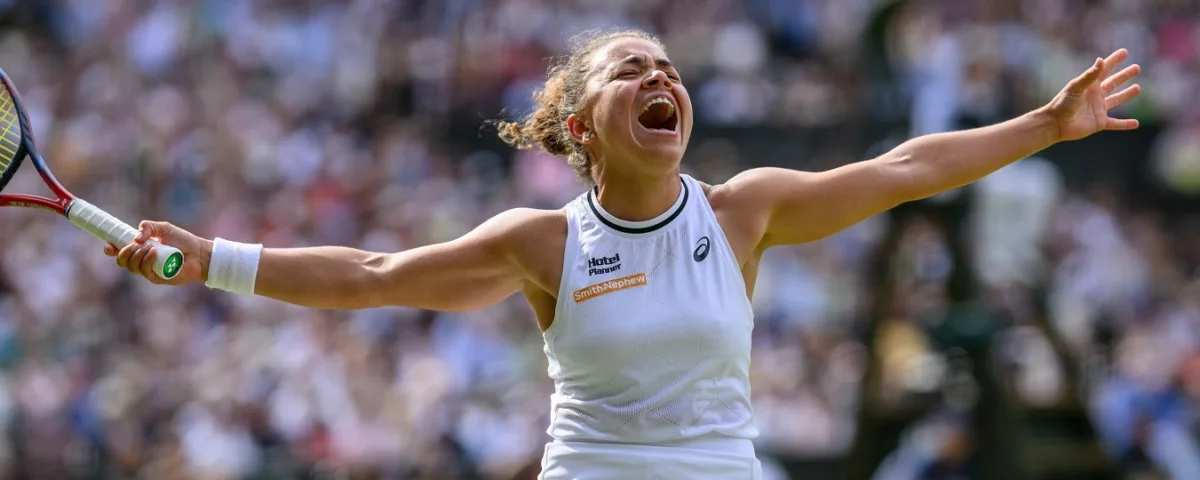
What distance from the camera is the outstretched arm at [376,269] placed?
14.7 feet

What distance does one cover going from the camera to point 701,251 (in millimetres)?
4402

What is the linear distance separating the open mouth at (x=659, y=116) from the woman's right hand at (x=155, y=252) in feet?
4.25

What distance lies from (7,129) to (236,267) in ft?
4.59

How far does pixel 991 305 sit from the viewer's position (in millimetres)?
9883

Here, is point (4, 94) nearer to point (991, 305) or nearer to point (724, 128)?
point (991, 305)

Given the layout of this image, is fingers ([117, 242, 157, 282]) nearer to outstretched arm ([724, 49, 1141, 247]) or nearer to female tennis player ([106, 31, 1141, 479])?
female tennis player ([106, 31, 1141, 479])

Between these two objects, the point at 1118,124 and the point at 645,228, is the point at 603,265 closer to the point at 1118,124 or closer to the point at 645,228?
the point at 645,228

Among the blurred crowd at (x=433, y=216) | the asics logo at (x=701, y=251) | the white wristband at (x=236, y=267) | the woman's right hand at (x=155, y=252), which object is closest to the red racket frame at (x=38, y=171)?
the woman's right hand at (x=155, y=252)

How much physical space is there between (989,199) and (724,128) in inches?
124

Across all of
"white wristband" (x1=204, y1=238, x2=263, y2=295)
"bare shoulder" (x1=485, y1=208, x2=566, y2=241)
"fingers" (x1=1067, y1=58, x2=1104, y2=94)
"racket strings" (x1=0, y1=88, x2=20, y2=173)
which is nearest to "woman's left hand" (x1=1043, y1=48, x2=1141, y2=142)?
"fingers" (x1=1067, y1=58, x2=1104, y2=94)

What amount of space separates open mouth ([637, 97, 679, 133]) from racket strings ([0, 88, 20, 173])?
82.0 inches

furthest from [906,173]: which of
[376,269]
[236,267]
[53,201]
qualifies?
[53,201]

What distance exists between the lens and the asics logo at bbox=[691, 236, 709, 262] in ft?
14.4

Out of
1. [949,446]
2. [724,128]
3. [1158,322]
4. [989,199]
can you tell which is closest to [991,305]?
[949,446]
